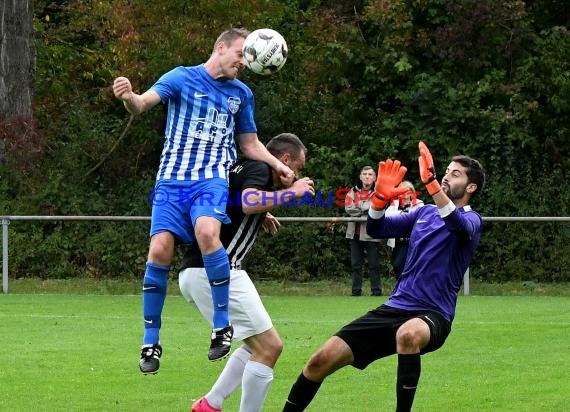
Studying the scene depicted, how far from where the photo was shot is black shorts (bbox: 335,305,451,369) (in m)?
7.50

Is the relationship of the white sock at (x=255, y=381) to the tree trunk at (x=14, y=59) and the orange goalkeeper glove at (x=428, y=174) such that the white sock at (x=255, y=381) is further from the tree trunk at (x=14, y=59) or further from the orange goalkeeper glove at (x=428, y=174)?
the tree trunk at (x=14, y=59)

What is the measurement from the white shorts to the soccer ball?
1.39 meters

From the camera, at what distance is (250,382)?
7531mm

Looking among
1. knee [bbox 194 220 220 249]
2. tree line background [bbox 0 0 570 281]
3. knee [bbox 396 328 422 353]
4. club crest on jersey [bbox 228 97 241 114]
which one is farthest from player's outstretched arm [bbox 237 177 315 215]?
tree line background [bbox 0 0 570 281]

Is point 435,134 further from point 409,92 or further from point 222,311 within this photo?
point 222,311

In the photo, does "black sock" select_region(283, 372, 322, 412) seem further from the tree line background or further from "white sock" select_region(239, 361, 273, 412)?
the tree line background

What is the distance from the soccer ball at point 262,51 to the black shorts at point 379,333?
1.83m

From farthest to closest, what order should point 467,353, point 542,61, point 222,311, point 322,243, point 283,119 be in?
1. point 283,119
2. point 542,61
3. point 322,243
4. point 467,353
5. point 222,311

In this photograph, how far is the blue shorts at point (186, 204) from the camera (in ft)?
24.6

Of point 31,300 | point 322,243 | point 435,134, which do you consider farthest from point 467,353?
point 435,134

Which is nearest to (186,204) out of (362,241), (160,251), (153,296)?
(160,251)

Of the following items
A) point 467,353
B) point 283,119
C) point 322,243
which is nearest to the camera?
point 467,353

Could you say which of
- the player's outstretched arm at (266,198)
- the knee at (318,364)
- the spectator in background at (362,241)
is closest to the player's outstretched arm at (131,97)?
the player's outstretched arm at (266,198)

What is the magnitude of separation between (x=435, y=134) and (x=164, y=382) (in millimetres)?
14167
